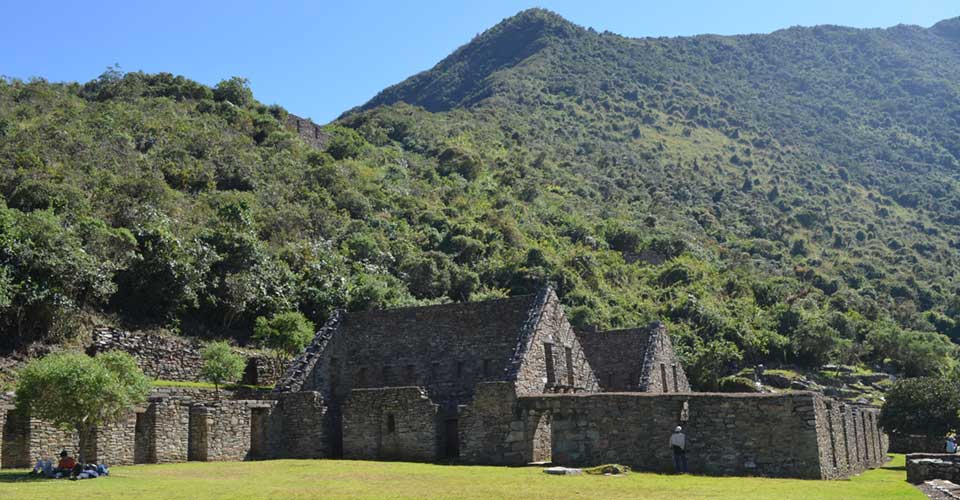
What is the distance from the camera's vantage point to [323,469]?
26500mm

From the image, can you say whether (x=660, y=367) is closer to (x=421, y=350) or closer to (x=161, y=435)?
(x=421, y=350)

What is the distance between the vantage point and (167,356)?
43.7 m

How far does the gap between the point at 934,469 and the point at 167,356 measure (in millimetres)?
32800

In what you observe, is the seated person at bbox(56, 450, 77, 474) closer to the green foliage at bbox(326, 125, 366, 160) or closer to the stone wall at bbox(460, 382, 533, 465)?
the stone wall at bbox(460, 382, 533, 465)

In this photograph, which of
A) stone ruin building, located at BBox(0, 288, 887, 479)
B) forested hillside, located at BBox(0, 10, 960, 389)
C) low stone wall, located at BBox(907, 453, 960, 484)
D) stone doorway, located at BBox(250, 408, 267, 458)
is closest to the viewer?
low stone wall, located at BBox(907, 453, 960, 484)

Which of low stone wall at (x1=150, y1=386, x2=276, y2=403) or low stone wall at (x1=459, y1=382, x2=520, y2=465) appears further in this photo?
low stone wall at (x1=150, y1=386, x2=276, y2=403)

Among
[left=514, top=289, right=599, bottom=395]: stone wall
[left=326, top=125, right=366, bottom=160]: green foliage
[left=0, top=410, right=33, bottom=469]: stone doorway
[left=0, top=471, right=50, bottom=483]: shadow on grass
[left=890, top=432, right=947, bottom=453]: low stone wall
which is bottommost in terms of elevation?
[left=890, top=432, right=947, bottom=453]: low stone wall

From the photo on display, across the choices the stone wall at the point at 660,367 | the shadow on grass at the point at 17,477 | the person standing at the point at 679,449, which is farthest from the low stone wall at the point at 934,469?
the shadow on grass at the point at 17,477

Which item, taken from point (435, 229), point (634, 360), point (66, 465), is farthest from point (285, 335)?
point (435, 229)

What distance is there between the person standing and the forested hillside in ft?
86.6


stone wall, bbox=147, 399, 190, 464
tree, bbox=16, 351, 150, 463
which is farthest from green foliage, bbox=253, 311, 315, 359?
tree, bbox=16, 351, 150, 463

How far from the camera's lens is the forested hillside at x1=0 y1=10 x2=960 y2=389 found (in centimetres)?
4788

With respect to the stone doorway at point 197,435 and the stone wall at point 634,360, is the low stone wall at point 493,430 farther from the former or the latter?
the stone wall at point 634,360

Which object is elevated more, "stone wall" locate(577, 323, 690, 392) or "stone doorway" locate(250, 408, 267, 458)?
"stone wall" locate(577, 323, 690, 392)
